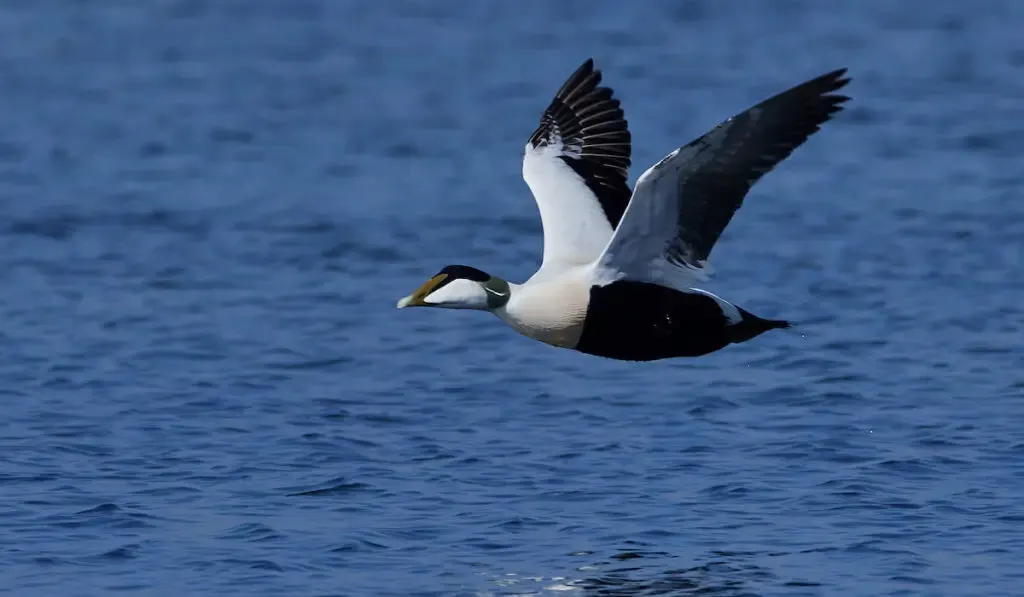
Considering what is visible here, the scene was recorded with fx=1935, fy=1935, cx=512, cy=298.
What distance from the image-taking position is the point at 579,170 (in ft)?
30.5

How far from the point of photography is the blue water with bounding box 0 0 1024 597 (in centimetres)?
856

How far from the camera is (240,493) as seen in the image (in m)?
9.38

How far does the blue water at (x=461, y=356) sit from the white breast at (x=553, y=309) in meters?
1.04

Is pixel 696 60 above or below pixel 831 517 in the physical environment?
A: above

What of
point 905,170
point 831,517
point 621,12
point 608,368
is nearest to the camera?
point 831,517

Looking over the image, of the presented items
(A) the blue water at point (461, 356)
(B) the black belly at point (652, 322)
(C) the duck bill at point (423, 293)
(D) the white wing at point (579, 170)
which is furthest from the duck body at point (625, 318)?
(A) the blue water at point (461, 356)

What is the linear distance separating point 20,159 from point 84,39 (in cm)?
687

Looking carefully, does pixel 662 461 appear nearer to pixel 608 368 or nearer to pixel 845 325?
pixel 608 368

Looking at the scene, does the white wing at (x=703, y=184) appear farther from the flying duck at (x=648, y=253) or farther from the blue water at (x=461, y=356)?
the blue water at (x=461, y=356)

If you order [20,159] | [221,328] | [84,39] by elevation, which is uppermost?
[84,39]

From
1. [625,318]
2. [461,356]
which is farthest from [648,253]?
[461,356]

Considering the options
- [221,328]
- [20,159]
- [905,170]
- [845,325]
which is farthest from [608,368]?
[20,159]

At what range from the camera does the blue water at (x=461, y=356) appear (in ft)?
28.1

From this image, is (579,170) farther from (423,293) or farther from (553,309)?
(423,293)
